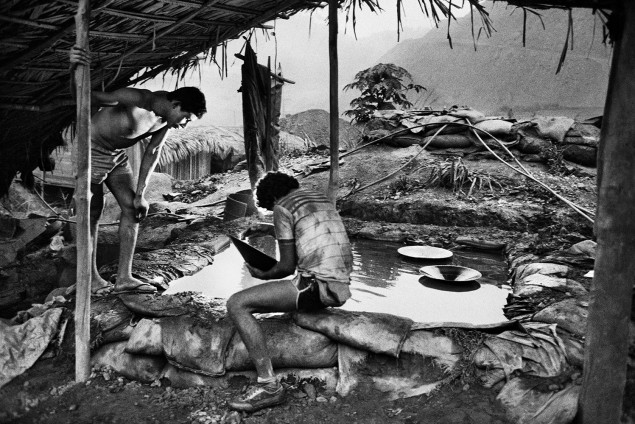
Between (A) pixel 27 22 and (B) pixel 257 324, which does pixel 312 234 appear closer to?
(B) pixel 257 324

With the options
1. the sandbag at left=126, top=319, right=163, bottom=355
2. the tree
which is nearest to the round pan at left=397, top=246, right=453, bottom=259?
the sandbag at left=126, top=319, right=163, bottom=355

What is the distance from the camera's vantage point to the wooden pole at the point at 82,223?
2.74 m

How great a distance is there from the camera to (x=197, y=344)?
2.85m

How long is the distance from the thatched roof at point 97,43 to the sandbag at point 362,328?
181cm

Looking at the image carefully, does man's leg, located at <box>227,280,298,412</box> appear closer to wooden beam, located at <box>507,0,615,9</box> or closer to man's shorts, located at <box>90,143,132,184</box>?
man's shorts, located at <box>90,143,132,184</box>

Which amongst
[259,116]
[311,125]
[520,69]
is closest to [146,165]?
[259,116]

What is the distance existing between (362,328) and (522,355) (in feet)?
2.81

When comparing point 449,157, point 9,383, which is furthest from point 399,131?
point 9,383

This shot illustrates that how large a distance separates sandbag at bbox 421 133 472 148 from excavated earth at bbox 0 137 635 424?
0.50ft

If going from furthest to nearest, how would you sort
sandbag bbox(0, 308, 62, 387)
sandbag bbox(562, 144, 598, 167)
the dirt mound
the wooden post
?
1. the dirt mound
2. sandbag bbox(562, 144, 598, 167)
3. the wooden post
4. sandbag bbox(0, 308, 62, 387)

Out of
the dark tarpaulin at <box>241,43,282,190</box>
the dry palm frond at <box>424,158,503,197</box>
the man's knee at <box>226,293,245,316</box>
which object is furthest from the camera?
the dry palm frond at <box>424,158,503,197</box>

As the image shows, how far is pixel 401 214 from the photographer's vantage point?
23.2 ft

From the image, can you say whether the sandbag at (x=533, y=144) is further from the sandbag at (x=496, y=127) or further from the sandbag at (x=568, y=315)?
the sandbag at (x=568, y=315)

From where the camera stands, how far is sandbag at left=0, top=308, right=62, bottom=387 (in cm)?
286
